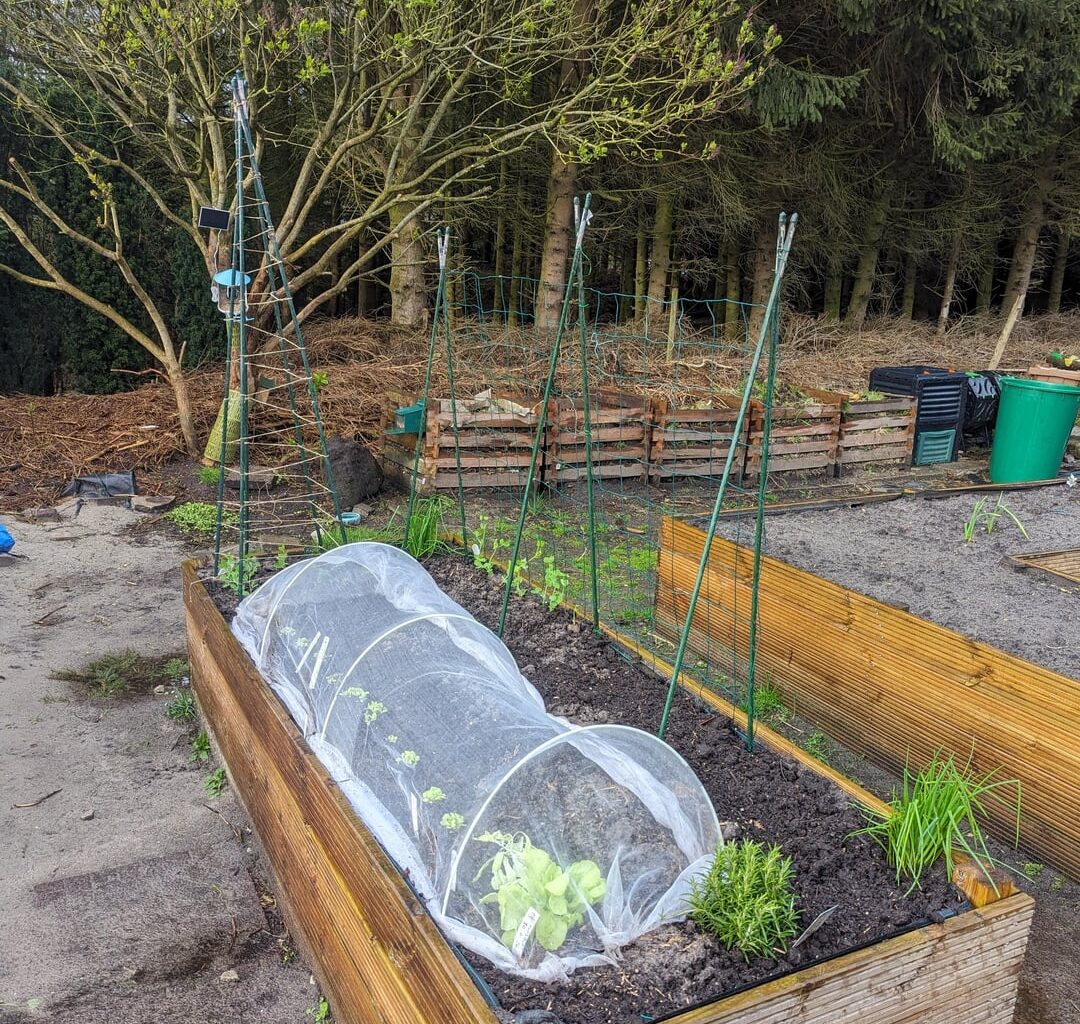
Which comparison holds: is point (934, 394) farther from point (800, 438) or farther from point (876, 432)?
point (800, 438)

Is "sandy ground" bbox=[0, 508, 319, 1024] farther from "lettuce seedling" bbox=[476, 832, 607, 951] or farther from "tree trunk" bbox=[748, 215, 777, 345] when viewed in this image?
"tree trunk" bbox=[748, 215, 777, 345]

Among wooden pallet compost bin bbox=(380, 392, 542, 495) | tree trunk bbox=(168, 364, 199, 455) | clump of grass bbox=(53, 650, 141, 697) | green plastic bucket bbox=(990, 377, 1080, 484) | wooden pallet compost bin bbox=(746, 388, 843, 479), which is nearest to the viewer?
clump of grass bbox=(53, 650, 141, 697)

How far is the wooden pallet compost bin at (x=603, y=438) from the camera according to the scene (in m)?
7.80

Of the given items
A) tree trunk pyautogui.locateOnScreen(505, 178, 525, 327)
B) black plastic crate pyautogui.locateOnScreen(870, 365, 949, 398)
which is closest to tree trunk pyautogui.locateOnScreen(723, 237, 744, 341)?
tree trunk pyautogui.locateOnScreen(505, 178, 525, 327)

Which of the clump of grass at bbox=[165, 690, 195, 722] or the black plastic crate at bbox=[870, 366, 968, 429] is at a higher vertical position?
the black plastic crate at bbox=[870, 366, 968, 429]

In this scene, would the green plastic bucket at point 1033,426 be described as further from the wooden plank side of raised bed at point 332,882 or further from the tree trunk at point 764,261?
the wooden plank side of raised bed at point 332,882

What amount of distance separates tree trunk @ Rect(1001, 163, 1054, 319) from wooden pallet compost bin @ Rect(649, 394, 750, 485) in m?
8.68

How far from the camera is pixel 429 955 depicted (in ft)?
6.22

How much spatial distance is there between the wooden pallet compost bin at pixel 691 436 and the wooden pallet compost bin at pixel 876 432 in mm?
1194

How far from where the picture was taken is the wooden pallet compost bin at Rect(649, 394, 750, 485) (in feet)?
26.7

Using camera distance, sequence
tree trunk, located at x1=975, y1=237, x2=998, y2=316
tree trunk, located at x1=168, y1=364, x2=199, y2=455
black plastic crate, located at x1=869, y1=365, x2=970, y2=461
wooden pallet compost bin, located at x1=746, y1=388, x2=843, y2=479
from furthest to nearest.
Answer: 1. tree trunk, located at x1=975, y1=237, x2=998, y2=316
2. black plastic crate, located at x1=869, y1=365, x2=970, y2=461
3. wooden pallet compost bin, located at x1=746, y1=388, x2=843, y2=479
4. tree trunk, located at x1=168, y1=364, x2=199, y2=455

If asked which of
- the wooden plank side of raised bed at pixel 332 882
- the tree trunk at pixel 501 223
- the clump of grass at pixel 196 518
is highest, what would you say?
the tree trunk at pixel 501 223

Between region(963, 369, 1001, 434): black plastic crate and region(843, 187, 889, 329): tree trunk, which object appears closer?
region(963, 369, 1001, 434): black plastic crate

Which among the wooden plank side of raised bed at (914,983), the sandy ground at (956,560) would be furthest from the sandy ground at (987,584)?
the wooden plank side of raised bed at (914,983)
